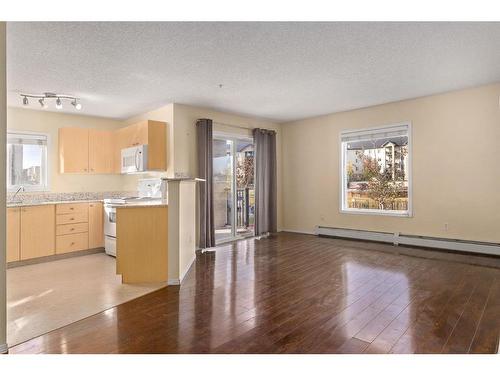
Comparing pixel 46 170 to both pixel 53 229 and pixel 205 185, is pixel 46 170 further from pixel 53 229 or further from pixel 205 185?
pixel 205 185

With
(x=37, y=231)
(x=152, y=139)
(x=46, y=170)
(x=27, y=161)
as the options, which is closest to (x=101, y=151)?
(x=46, y=170)

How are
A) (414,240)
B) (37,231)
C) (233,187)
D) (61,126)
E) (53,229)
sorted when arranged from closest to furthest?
(37,231)
(53,229)
(414,240)
(61,126)
(233,187)

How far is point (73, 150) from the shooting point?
5551mm

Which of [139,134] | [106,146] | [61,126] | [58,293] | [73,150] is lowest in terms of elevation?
[58,293]

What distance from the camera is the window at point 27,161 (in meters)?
5.29

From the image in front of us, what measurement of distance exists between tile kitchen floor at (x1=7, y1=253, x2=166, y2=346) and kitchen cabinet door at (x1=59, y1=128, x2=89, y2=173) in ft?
5.85

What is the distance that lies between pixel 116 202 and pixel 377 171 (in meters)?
4.86

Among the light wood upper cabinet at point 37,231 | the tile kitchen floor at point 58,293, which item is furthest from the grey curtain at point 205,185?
the light wood upper cabinet at point 37,231

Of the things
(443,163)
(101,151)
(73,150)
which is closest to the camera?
(443,163)

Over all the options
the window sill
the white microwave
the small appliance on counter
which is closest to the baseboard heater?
the window sill

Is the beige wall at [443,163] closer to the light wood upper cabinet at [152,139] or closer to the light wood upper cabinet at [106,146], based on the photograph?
the light wood upper cabinet at [152,139]

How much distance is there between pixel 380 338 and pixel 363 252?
115 inches

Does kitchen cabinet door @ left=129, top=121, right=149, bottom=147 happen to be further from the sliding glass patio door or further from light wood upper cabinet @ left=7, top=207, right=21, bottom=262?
light wood upper cabinet @ left=7, top=207, right=21, bottom=262

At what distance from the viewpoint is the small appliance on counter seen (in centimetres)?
513
